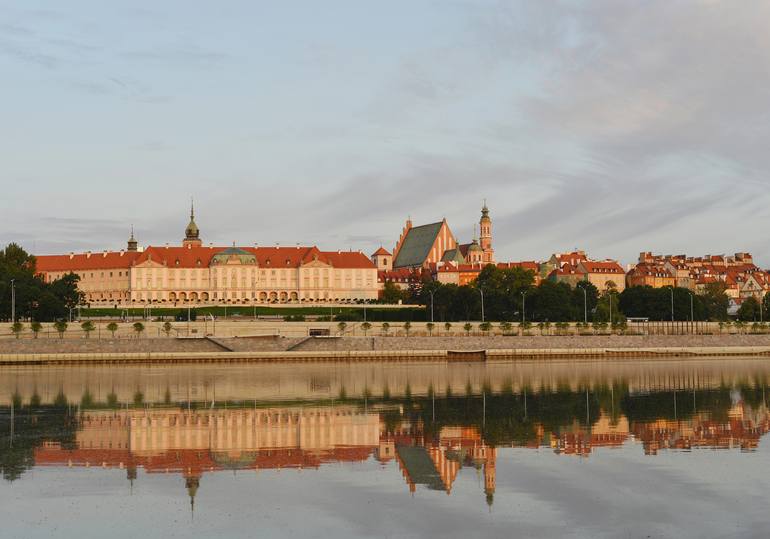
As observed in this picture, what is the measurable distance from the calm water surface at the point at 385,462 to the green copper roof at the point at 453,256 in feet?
395

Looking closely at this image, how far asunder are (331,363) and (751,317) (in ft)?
184

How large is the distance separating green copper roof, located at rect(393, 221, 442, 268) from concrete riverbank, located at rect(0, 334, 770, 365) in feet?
298

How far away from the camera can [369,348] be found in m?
70.6

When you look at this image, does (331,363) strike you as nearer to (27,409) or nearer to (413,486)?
(27,409)

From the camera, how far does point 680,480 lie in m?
20.6

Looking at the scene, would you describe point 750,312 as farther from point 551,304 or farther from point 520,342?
point 520,342

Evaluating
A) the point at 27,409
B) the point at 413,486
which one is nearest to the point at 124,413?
the point at 27,409

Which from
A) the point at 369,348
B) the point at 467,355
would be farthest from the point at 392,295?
the point at 467,355

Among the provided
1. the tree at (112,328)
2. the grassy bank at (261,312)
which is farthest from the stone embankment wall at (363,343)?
the grassy bank at (261,312)

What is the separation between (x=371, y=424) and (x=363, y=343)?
1619 inches

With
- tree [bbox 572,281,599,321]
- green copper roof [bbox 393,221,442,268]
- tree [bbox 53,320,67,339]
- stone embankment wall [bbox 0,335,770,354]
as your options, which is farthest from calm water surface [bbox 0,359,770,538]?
green copper roof [bbox 393,221,442,268]

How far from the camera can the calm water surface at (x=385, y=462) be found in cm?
1744

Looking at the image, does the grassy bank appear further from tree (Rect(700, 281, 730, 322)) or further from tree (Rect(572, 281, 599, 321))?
tree (Rect(700, 281, 730, 322))

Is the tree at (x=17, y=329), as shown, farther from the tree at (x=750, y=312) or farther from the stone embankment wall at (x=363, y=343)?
the tree at (x=750, y=312)
